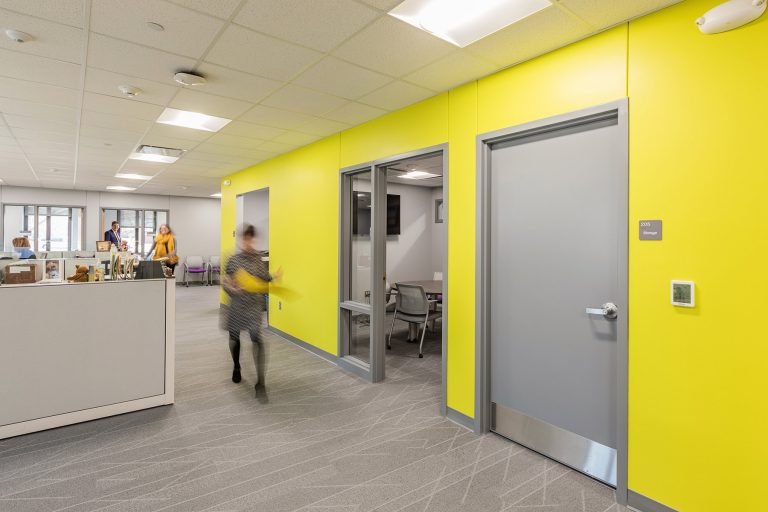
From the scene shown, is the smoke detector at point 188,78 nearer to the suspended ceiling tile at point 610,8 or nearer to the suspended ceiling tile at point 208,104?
the suspended ceiling tile at point 208,104

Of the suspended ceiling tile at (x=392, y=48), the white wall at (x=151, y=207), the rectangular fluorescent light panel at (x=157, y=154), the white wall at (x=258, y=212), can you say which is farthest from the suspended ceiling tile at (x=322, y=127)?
the white wall at (x=151, y=207)

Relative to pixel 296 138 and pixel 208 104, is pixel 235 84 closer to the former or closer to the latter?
pixel 208 104

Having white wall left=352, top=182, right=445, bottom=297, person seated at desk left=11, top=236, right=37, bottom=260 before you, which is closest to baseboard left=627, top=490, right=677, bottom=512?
white wall left=352, top=182, right=445, bottom=297

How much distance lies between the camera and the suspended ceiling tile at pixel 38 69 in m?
2.61

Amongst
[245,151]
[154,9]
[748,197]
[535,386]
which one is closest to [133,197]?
[245,151]

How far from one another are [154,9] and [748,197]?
296 centimetres

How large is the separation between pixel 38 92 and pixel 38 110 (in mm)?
619

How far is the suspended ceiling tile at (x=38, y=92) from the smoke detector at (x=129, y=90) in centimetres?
40

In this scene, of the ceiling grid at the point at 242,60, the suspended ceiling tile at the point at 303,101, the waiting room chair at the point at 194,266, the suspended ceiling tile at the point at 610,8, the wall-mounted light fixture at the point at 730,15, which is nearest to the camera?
the wall-mounted light fixture at the point at 730,15

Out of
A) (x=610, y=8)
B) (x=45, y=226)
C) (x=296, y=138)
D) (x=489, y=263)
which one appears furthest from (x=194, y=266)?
(x=610, y=8)

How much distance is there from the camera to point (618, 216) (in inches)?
87.4

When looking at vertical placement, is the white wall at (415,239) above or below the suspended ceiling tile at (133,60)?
below

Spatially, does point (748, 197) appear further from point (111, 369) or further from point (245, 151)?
point (245, 151)

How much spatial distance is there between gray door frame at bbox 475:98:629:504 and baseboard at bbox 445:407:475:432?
0.07 metres
